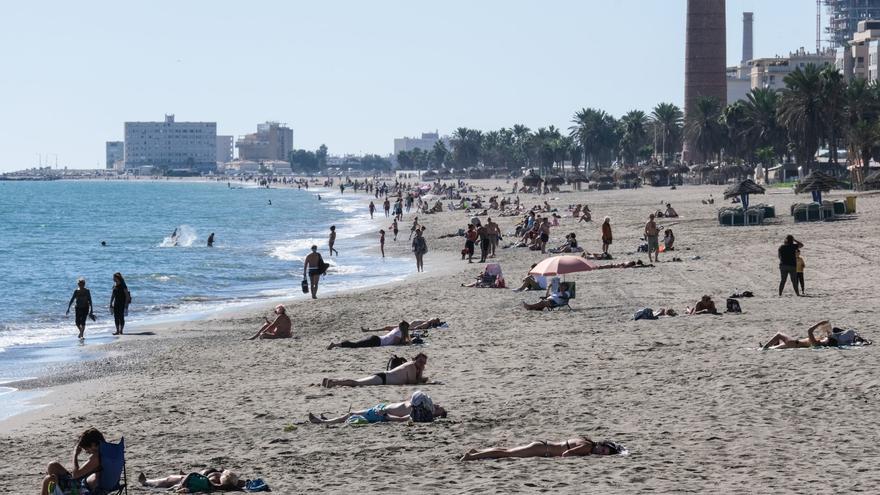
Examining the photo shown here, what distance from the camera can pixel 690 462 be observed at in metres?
10.6

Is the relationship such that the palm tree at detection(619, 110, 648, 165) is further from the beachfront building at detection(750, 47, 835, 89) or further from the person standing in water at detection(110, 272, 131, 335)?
the person standing in water at detection(110, 272, 131, 335)

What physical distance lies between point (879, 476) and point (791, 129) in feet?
208

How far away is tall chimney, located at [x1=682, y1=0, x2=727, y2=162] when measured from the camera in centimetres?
12281

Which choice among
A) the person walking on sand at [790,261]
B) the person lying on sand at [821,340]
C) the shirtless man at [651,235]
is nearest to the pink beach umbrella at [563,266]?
the person walking on sand at [790,261]

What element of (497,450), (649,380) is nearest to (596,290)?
(649,380)

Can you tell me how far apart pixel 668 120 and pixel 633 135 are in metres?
11.3

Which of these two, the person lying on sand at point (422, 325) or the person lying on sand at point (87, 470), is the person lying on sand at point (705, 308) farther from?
the person lying on sand at point (87, 470)

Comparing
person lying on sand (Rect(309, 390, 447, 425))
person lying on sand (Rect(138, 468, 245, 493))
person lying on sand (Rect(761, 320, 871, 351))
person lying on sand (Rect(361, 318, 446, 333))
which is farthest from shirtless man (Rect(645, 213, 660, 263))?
person lying on sand (Rect(138, 468, 245, 493))

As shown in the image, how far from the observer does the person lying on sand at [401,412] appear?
13.0 meters

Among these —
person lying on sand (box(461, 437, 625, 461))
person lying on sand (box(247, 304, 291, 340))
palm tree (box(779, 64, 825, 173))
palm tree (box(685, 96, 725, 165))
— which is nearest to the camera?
person lying on sand (box(461, 437, 625, 461))

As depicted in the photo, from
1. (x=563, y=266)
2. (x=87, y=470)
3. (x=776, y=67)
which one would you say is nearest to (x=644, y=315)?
(x=563, y=266)

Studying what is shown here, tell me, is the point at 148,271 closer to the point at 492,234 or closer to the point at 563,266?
the point at 492,234

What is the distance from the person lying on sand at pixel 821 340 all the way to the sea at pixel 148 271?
1012cm

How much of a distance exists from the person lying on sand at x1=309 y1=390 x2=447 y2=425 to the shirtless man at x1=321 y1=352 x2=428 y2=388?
210 cm
